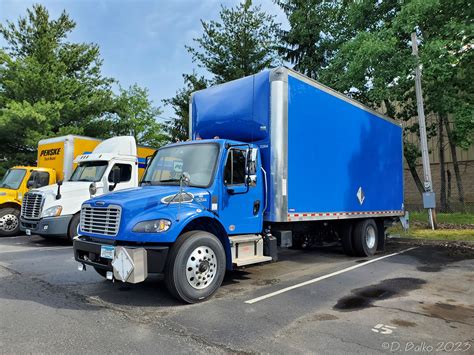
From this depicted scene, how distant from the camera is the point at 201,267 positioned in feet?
18.2

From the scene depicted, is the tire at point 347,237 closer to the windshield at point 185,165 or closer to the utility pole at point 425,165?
the windshield at point 185,165

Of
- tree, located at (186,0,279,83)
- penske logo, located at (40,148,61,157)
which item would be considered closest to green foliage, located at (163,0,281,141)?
tree, located at (186,0,279,83)

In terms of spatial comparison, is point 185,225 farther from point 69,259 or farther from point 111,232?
point 69,259

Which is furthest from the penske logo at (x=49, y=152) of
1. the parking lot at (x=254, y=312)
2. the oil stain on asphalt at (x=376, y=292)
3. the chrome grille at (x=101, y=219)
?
the oil stain on asphalt at (x=376, y=292)

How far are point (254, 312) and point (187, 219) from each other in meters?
1.55

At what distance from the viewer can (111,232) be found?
543 cm

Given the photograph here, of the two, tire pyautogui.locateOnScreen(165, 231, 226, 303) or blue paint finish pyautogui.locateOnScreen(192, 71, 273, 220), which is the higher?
blue paint finish pyautogui.locateOnScreen(192, 71, 273, 220)

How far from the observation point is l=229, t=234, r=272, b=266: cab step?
634 cm

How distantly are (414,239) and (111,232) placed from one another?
11.0 meters

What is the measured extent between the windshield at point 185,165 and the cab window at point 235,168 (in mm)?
245

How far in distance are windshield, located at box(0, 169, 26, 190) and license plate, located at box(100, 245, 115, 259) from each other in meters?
10.4

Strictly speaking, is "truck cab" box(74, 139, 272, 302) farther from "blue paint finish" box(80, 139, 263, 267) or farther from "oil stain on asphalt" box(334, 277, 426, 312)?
"oil stain on asphalt" box(334, 277, 426, 312)

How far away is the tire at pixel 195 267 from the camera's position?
208 inches

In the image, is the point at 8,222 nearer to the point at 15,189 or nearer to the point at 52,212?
the point at 15,189
